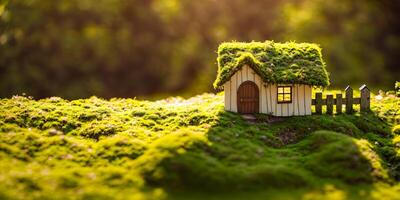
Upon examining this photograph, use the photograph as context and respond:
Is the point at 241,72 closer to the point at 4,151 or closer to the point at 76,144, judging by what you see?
the point at 76,144

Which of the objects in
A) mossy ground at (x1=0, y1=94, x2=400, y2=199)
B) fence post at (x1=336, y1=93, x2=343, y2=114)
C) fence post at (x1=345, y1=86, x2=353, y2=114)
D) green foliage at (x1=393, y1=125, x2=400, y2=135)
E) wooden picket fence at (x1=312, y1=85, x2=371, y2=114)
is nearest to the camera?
mossy ground at (x1=0, y1=94, x2=400, y2=199)

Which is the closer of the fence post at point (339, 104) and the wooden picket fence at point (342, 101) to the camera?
the wooden picket fence at point (342, 101)

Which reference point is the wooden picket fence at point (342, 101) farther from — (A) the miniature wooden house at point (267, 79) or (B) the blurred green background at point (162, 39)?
(B) the blurred green background at point (162, 39)

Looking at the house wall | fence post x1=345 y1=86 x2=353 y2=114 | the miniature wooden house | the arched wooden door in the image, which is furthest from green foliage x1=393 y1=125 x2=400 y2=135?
the arched wooden door

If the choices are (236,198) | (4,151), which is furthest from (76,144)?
(236,198)

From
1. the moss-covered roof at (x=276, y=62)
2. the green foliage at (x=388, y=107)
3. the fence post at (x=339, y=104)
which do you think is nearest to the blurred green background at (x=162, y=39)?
the green foliage at (x=388, y=107)

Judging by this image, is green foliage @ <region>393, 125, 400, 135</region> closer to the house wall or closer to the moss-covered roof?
the moss-covered roof

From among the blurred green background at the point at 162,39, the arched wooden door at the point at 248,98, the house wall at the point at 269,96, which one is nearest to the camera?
the house wall at the point at 269,96
